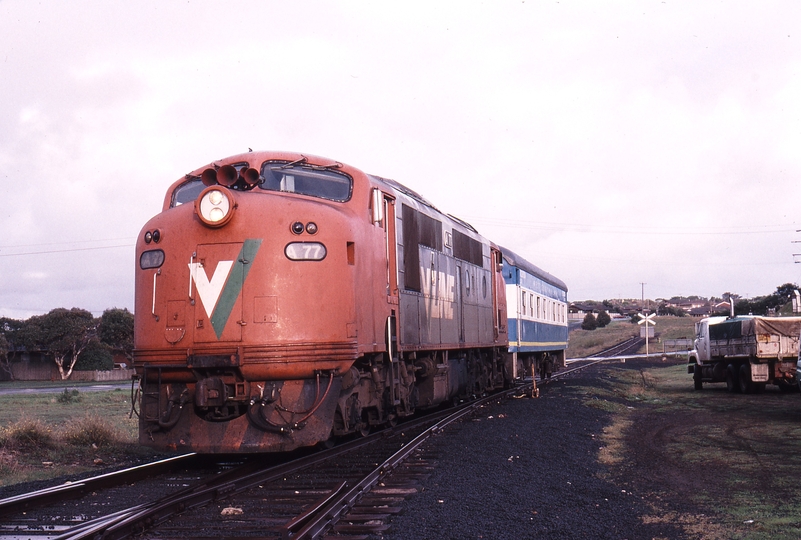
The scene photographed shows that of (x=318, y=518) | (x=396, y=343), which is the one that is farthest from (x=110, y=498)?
(x=396, y=343)

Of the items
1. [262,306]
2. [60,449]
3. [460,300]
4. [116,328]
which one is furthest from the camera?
[116,328]

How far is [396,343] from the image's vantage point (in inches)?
430

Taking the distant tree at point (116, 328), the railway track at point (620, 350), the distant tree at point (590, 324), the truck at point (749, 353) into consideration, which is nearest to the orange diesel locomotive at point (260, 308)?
the truck at point (749, 353)

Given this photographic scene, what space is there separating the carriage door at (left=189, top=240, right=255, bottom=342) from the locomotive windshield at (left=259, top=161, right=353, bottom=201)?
130cm

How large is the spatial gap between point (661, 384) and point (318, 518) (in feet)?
82.9

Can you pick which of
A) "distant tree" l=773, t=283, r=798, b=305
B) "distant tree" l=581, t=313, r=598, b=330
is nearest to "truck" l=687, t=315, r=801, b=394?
"distant tree" l=773, t=283, r=798, b=305

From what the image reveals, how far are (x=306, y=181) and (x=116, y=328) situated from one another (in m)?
53.4

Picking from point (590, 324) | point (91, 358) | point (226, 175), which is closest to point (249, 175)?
point (226, 175)

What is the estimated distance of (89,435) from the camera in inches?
464

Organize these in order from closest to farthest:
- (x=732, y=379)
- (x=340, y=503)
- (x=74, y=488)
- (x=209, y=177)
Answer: (x=340, y=503), (x=74, y=488), (x=209, y=177), (x=732, y=379)

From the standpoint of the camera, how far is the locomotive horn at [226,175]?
9.00 m

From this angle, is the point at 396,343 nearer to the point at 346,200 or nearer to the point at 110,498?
the point at 346,200

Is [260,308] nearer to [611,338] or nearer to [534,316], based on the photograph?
[534,316]

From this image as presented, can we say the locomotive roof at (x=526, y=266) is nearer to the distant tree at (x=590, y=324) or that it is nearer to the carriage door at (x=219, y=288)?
the carriage door at (x=219, y=288)
